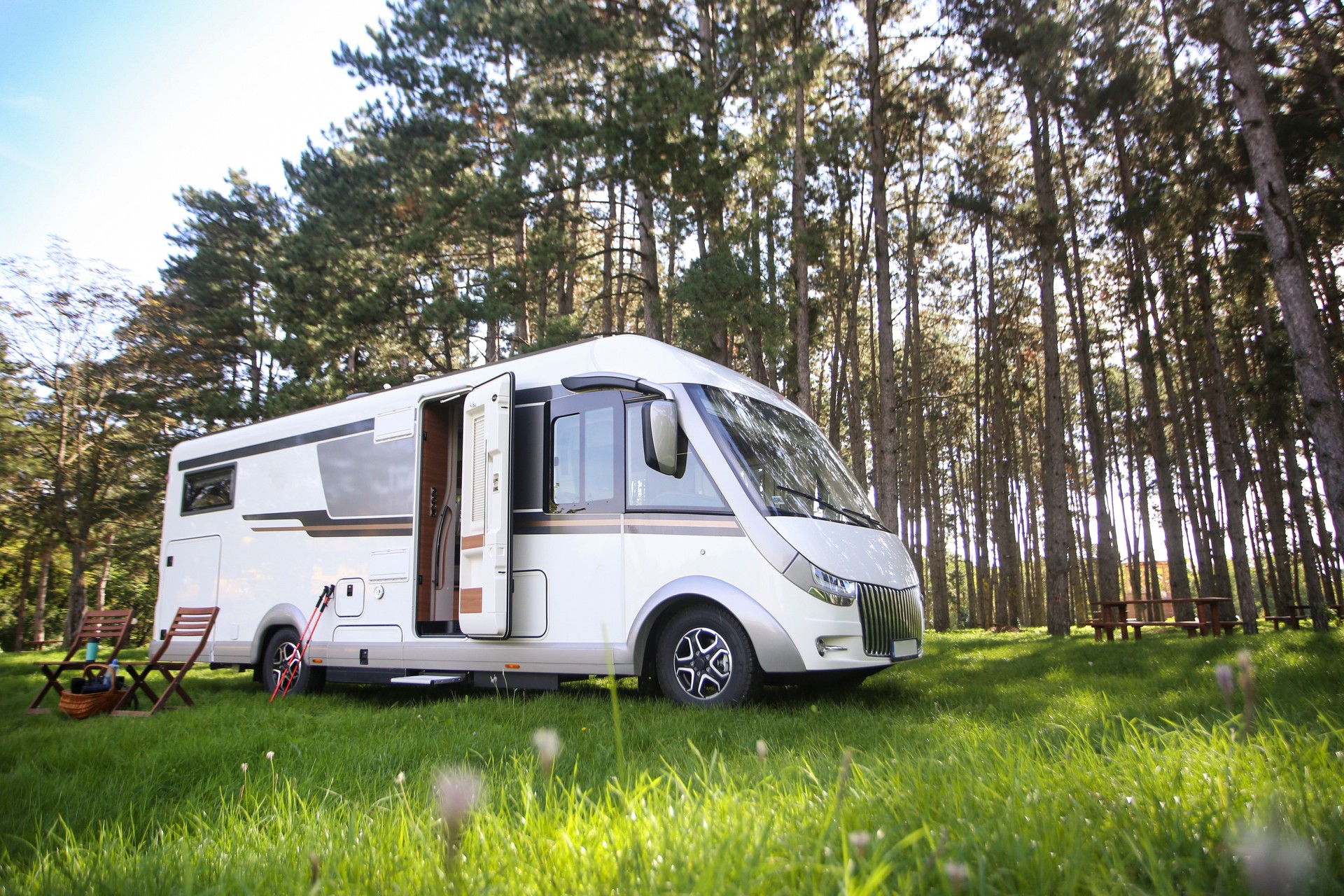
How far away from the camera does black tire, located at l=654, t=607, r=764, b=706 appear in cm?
586

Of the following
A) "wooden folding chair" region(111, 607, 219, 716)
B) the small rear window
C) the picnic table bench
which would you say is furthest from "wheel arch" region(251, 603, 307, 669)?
the picnic table bench

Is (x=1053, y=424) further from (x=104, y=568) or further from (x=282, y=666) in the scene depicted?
(x=104, y=568)

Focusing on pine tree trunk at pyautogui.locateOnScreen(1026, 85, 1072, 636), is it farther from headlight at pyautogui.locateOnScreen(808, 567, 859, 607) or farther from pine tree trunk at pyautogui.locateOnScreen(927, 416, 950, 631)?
headlight at pyautogui.locateOnScreen(808, 567, 859, 607)

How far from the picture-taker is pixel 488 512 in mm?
7023

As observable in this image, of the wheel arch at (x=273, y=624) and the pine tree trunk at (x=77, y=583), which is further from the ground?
the pine tree trunk at (x=77, y=583)

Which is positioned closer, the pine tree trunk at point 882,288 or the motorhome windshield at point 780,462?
the motorhome windshield at point 780,462

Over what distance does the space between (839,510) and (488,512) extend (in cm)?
304

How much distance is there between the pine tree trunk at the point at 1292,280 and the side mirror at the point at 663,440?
7281 millimetres

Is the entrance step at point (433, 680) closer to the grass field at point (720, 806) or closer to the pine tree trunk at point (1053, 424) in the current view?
the grass field at point (720, 806)

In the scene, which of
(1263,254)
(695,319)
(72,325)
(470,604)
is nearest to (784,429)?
(470,604)

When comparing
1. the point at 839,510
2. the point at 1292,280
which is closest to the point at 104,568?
the point at 839,510

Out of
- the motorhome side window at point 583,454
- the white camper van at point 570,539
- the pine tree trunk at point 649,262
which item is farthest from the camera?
the pine tree trunk at point 649,262

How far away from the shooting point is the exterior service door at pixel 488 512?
6848mm

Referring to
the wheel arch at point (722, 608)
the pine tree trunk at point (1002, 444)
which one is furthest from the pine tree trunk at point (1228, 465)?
the wheel arch at point (722, 608)
